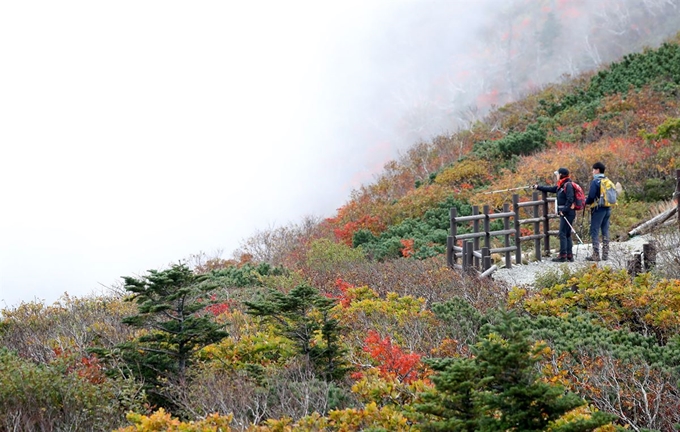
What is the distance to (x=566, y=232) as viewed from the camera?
537 inches

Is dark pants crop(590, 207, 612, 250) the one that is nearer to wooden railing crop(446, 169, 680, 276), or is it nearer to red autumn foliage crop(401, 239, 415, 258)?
wooden railing crop(446, 169, 680, 276)

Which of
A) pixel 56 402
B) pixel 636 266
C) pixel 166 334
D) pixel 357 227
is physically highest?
pixel 357 227

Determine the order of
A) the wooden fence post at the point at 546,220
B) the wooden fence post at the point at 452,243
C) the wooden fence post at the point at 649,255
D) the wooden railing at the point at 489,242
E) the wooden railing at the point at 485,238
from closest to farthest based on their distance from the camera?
1. the wooden fence post at the point at 649,255
2. the wooden railing at the point at 489,242
3. the wooden railing at the point at 485,238
4. the wooden fence post at the point at 452,243
5. the wooden fence post at the point at 546,220

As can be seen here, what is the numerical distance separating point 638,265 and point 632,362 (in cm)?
462

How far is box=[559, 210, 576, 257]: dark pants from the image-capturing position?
43.9ft

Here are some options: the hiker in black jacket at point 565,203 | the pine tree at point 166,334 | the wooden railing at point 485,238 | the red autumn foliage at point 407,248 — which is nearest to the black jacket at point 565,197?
the hiker in black jacket at point 565,203

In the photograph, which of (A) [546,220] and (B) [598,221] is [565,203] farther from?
(A) [546,220]

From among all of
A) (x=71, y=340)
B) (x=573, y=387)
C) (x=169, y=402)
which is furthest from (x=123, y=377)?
(x=573, y=387)

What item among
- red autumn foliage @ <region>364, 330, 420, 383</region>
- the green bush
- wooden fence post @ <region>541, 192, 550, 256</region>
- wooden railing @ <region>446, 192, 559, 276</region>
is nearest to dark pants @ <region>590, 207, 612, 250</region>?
wooden railing @ <region>446, 192, 559, 276</region>

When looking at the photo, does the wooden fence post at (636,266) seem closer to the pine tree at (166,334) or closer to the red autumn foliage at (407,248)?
the pine tree at (166,334)

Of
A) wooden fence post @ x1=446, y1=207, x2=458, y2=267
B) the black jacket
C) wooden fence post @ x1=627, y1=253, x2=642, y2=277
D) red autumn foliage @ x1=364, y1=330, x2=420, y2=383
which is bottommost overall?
red autumn foliage @ x1=364, y1=330, x2=420, y2=383

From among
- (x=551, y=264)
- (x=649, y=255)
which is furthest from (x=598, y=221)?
(x=649, y=255)

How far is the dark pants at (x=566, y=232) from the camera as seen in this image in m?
13.4

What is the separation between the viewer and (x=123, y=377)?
24.9ft
